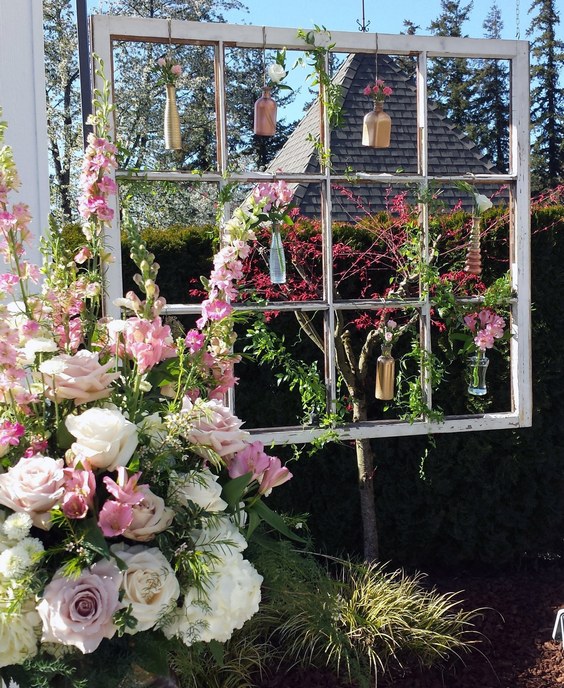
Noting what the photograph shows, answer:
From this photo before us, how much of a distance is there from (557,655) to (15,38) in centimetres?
275

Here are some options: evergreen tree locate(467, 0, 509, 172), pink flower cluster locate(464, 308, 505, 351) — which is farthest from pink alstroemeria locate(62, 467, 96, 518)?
evergreen tree locate(467, 0, 509, 172)

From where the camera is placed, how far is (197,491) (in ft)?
3.24

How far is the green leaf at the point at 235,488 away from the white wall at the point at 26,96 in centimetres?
99

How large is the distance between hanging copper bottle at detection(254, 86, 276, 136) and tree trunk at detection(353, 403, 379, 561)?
1398 millimetres

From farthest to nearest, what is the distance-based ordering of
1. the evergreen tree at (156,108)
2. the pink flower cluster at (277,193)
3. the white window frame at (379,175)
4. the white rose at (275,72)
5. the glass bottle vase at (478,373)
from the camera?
the evergreen tree at (156,108)
the glass bottle vase at (478,373)
the white rose at (275,72)
the white window frame at (379,175)
the pink flower cluster at (277,193)

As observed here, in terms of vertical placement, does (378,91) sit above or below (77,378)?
above

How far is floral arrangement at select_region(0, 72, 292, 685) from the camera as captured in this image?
914mm

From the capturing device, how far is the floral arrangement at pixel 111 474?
914mm

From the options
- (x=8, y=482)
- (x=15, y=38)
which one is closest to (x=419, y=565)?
(x=15, y=38)

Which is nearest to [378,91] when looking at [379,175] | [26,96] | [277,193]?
[379,175]

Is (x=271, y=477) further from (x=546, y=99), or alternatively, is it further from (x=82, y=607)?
(x=546, y=99)

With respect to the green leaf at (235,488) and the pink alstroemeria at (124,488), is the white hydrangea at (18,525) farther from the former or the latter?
the green leaf at (235,488)

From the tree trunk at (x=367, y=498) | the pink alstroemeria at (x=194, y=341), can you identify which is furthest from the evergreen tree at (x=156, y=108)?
the pink alstroemeria at (x=194, y=341)

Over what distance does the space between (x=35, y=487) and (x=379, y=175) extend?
2.10 metres
